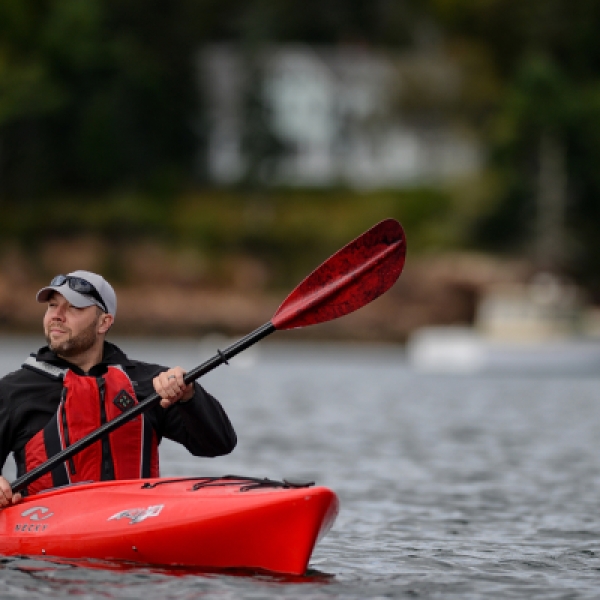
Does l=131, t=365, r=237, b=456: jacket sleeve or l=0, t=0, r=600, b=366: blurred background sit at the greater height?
l=0, t=0, r=600, b=366: blurred background

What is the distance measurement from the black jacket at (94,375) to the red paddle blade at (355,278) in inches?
35.8

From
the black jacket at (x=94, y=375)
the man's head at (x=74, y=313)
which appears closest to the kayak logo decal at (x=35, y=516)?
the black jacket at (x=94, y=375)

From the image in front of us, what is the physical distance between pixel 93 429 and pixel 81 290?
683mm

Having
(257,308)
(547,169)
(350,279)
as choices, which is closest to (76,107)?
(257,308)

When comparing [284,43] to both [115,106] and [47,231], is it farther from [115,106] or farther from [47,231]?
[47,231]

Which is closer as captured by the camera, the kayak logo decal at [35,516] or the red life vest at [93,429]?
the red life vest at [93,429]

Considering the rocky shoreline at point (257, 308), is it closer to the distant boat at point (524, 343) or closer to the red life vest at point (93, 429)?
the distant boat at point (524, 343)

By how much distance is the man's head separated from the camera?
6898mm

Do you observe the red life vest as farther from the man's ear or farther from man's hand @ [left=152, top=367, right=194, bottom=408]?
man's hand @ [left=152, top=367, right=194, bottom=408]

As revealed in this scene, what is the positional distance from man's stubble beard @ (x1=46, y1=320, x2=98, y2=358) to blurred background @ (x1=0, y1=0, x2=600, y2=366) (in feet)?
122

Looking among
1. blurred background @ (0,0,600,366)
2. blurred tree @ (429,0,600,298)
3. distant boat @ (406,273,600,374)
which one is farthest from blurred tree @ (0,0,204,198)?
distant boat @ (406,273,600,374)

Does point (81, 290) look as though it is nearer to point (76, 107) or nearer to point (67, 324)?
point (67, 324)

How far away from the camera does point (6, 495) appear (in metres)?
7.25

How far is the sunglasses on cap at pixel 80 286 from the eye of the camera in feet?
22.7
